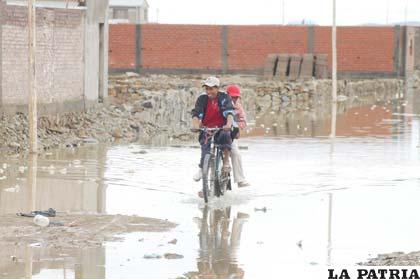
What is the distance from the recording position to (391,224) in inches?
508

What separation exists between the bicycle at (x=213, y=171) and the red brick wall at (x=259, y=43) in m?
44.6

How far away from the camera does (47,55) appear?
24.2 meters

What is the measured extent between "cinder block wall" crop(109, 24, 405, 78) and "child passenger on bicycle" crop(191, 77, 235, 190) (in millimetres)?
44286

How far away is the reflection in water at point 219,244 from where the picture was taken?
9969mm

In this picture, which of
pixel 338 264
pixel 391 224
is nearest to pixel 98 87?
pixel 391 224

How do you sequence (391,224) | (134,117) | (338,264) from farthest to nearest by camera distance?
(134,117)
(391,224)
(338,264)

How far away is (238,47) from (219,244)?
4840 cm

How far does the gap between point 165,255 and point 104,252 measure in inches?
24.9

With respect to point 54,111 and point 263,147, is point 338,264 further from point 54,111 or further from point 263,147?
point 54,111

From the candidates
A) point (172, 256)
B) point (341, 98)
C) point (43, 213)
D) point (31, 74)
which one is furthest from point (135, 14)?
point (172, 256)

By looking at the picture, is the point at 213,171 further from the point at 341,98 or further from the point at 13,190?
the point at 341,98

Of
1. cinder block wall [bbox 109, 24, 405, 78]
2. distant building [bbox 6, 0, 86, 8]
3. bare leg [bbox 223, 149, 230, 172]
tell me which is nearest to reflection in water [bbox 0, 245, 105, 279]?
bare leg [bbox 223, 149, 230, 172]

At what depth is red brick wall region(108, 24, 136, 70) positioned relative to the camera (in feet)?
196

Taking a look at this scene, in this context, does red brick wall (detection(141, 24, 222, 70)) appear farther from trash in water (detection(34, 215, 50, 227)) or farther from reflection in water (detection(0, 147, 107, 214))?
trash in water (detection(34, 215, 50, 227))
